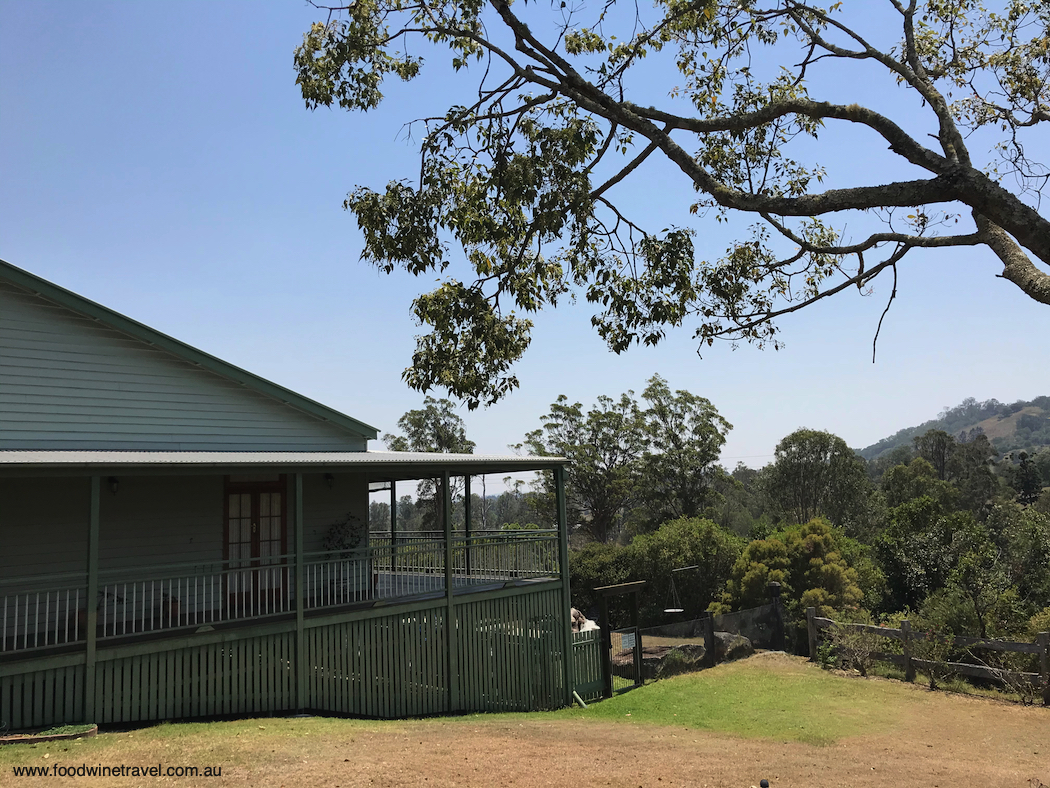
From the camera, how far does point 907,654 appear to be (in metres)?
16.1

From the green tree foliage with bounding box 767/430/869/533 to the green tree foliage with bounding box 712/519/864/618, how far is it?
2958cm

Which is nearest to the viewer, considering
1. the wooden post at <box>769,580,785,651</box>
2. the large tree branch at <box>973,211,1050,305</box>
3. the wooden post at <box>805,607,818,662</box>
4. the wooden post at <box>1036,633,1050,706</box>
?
the large tree branch at <box>973,211,1050,305</box>

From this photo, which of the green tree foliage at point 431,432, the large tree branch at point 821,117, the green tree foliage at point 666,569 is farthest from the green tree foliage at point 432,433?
the large tree branch at point 821,117

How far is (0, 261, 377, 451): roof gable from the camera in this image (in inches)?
467

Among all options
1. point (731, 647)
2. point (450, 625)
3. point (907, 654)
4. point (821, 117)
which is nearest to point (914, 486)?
point (731, 647)

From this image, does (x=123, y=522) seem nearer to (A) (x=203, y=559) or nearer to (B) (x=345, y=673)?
(A) (x=203, y=559)

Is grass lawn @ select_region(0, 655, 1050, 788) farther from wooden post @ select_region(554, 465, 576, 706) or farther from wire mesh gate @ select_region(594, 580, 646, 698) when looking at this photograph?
wire mesh gate @ select_region(594, 580, 646, 698)

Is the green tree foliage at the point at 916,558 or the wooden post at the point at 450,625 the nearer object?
the wooden post at the point at 450,625

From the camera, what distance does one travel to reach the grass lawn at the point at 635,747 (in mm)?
7535

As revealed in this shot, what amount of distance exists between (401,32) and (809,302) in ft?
19.0

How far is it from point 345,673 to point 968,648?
12.5 m

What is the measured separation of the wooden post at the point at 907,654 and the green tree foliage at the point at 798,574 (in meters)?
5.78

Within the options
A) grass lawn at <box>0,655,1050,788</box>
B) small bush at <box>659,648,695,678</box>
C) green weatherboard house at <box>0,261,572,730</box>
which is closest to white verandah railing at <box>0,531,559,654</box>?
green weatherboard house at <box>0,261,572,730</box>

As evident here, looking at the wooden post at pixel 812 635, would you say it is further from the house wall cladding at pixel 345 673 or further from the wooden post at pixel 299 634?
the wooden post at pixel 299 634
